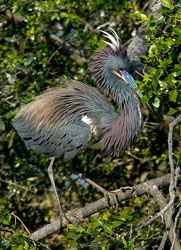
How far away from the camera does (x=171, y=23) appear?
3.54 meters

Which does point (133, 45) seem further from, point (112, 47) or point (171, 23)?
point (171, 23)

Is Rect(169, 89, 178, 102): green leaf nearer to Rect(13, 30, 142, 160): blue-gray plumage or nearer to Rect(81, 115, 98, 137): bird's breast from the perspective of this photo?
Rect(13, 30, 142, 160): blue-gray plumage

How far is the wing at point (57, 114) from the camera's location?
5.16 metres

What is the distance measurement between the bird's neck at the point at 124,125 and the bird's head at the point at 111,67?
8 cm


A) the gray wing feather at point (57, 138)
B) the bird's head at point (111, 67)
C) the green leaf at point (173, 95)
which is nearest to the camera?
the green leaf at point (173, 95)

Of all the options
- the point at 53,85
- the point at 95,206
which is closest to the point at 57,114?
the point at 53,85

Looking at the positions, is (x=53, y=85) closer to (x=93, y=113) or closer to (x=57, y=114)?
(x=57, y=114)

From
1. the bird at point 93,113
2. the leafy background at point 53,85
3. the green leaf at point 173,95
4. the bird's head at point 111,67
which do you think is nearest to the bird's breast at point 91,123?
the bird at point 93,113

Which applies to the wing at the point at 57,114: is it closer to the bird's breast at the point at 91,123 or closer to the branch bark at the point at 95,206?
the bird's breast at the point at 91,123

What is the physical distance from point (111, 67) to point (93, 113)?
38 centimetres

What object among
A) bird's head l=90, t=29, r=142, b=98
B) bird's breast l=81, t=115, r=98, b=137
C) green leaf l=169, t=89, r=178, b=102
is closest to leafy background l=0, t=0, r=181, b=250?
bird's head l=90, t=29, r=142, b=98

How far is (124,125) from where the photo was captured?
5.16 metres

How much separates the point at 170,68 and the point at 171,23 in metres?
0.28

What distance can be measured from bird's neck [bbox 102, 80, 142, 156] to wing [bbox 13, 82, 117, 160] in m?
0.11
